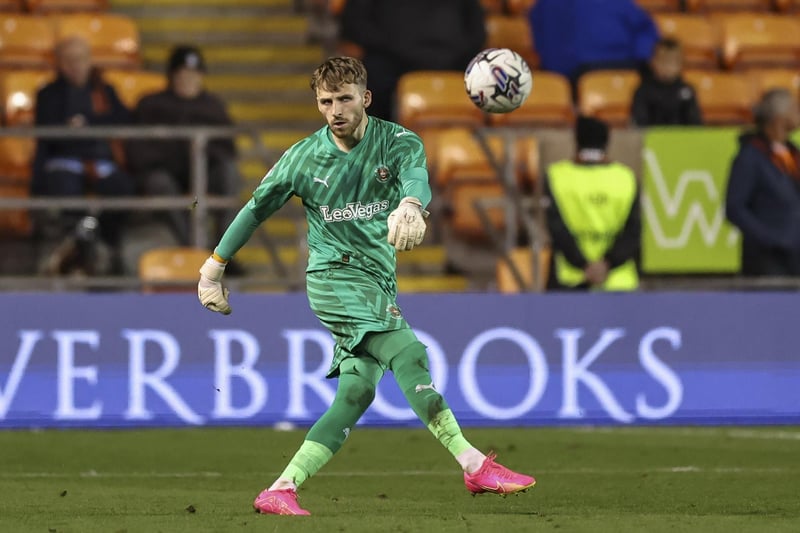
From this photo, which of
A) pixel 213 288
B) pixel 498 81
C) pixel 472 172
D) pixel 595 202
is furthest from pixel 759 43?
pixel 213 288

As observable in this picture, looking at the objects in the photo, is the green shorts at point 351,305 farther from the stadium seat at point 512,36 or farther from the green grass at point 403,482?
the stadium seat at point 512,36

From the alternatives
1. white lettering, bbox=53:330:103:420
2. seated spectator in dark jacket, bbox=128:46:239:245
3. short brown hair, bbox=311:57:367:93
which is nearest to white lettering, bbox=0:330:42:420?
white lettering, bbox=53:330:103:420

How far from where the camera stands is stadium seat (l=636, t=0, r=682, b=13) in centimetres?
1788

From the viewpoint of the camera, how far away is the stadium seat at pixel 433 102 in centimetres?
1502

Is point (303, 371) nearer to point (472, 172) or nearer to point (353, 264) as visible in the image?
point (472, 172)

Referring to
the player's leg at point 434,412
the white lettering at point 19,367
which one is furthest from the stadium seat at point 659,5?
the player's leg at point 434,412

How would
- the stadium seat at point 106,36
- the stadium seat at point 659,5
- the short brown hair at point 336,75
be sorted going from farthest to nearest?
the stadium seat at point 659,5 < the stadium seat at point 106,36 < the short brown hair at point 336,75

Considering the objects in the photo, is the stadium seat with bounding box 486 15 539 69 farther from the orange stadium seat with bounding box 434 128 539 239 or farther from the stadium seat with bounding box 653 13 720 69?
the orange stadium seat with bounding box 434 128 539 239

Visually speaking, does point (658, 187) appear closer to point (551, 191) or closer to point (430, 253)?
point (551, 191)

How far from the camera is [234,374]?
12328mm

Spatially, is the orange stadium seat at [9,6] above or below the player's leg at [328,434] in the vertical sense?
above

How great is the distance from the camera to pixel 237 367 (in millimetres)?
12367

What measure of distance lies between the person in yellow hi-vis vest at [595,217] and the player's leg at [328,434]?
5.01m

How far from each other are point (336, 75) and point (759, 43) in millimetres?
10661
